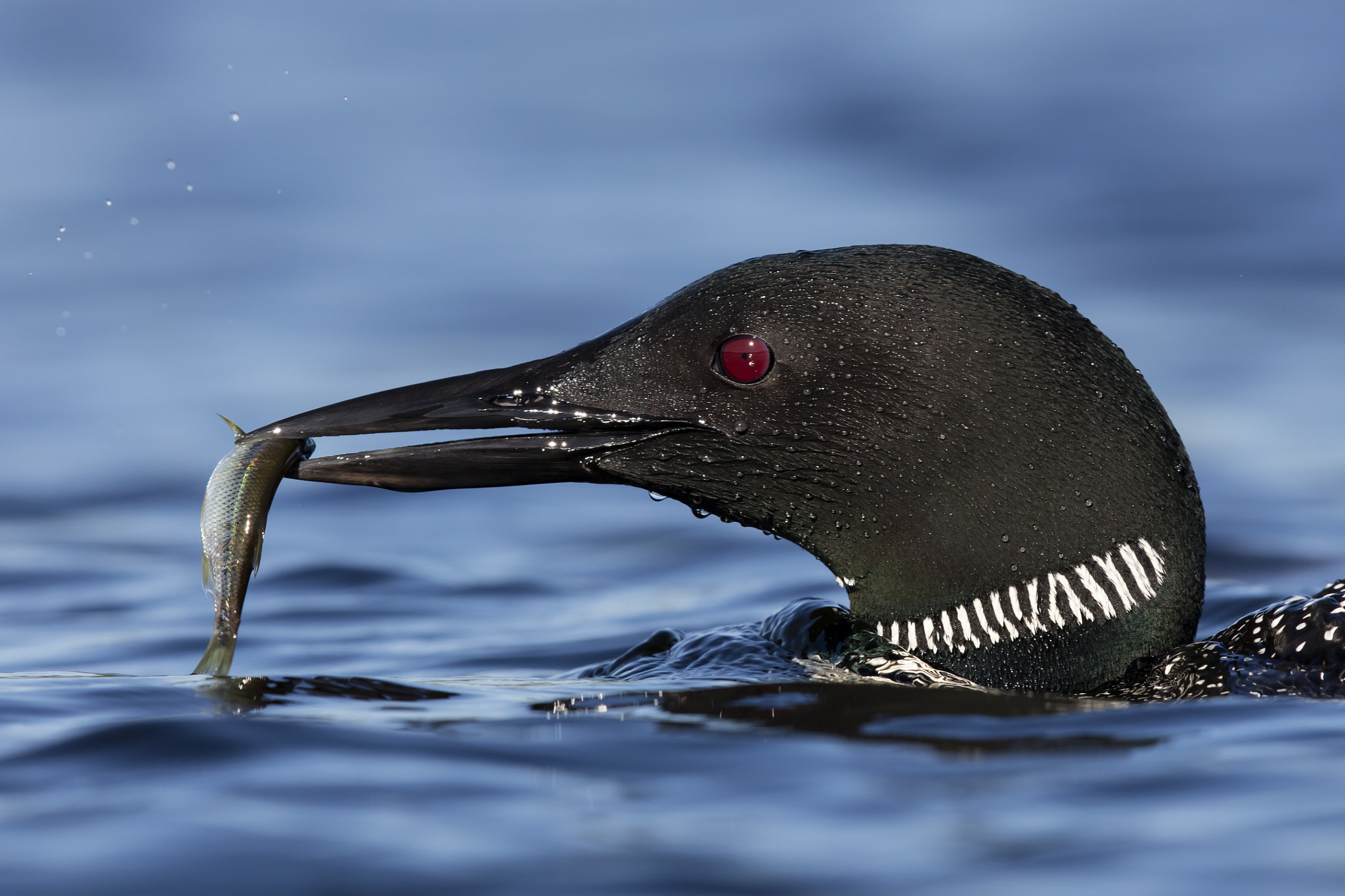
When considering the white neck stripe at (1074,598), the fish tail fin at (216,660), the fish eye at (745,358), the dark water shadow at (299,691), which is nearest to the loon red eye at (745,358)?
the fish eye at (745,358)

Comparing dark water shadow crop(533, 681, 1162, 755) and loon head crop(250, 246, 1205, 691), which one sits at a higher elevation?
loon head crop(250, 246, 1205, 691)

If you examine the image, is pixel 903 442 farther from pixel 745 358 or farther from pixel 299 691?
pixel 299 691

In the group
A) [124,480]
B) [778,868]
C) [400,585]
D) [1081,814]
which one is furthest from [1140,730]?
[124,480]

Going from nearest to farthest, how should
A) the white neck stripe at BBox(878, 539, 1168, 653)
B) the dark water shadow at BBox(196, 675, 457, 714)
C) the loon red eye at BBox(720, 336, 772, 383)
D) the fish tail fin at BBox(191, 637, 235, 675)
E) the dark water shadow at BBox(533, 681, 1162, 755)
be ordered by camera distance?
the dark water shadow at BBox(533, 681, 1162, 755)
the dark water shadow at BBox(196, 675, 457, 714)
the fish tail fin at BBox(191, 637, 235, 675)
the white neck stripe at BBox(878, 539, 1168, 653)
the loon red eye at BBox(720, 336, 772, 383)

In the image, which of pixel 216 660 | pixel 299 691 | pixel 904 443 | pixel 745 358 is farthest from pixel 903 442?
pixel 216 660

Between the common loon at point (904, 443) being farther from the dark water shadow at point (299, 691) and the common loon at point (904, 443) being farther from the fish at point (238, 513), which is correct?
the dark water shadow at point (299, 691)

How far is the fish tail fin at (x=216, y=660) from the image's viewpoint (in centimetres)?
433

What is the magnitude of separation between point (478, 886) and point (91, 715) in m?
1.40

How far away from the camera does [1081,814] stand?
2.90 m

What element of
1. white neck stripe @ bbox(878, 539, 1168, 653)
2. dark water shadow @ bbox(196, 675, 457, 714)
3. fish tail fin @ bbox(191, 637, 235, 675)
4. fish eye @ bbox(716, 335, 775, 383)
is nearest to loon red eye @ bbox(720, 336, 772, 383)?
fish eye @ bbox(716, 335, 775, 383)

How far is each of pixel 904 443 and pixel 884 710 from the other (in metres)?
1.02

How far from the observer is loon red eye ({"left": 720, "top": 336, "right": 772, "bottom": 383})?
4.65 meters

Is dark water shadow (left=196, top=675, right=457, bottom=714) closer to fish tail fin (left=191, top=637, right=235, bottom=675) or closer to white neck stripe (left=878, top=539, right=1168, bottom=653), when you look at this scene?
fish tail fin (left=191, top=637, right=235, bottom=675)

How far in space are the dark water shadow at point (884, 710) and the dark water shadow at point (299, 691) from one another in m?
0.38
